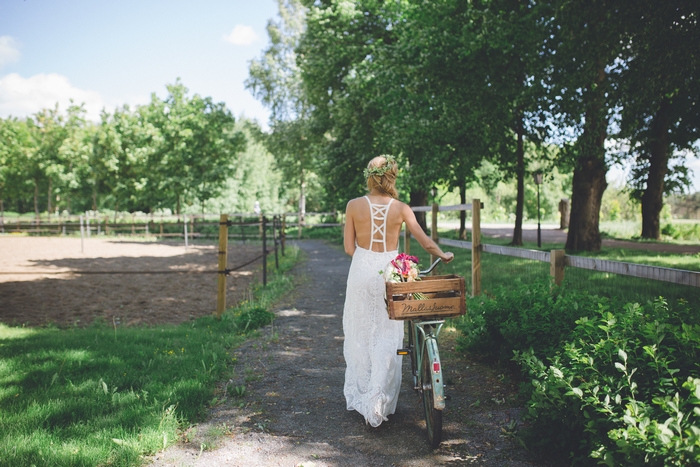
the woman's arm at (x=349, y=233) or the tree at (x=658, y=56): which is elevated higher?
the tree at (x=658, y=56)

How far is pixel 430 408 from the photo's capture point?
134 inches

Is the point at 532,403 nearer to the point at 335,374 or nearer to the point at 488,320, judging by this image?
the point at 488,320

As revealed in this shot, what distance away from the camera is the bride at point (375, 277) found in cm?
375

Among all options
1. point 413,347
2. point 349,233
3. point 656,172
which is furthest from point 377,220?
point 656,172

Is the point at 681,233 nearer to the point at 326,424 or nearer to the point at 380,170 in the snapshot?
the point at 380,170

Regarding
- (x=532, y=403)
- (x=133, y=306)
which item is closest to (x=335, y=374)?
(x=532, y=403)

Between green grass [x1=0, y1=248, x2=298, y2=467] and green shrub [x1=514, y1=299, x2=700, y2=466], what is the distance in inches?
106

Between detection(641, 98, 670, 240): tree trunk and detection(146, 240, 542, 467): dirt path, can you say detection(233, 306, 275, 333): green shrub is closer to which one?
detection(146, 240, 542, 467): dirt path

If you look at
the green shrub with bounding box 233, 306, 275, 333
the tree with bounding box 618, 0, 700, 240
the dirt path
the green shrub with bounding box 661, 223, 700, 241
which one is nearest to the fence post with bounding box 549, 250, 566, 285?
the dirt path

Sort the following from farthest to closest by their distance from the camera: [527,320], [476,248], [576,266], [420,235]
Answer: [476,248]
[576,266]
[527,320]
[420,235]

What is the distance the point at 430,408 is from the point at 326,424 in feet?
3.11

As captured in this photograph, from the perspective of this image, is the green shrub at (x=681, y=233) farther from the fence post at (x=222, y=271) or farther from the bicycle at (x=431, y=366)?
the bicycle at (x=431, y=366)

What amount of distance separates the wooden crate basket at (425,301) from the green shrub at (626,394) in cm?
73

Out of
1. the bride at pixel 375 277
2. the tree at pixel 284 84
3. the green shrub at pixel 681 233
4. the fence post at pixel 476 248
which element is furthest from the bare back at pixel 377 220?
the tree at pixel 284 84
